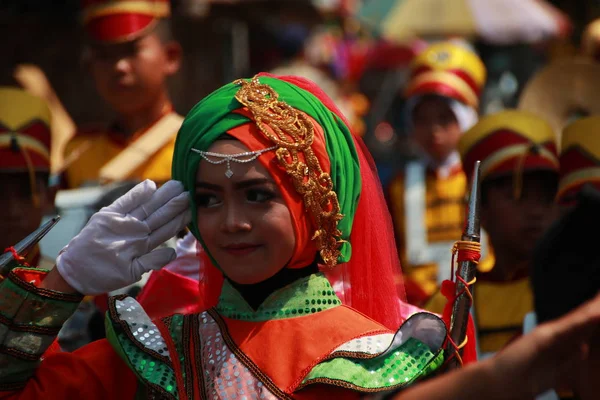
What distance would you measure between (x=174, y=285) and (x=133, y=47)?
2601 mm

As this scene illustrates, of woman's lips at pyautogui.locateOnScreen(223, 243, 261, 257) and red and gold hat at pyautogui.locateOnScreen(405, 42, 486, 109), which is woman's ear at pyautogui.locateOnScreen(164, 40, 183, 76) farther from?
woman's lips at pyautogui.locateOnScreen(223, 243, 261, 257)

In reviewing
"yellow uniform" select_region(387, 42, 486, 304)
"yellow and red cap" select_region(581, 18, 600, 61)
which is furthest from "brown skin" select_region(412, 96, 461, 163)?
"yellow and red cap" select_region(581, 18, 600, 61)

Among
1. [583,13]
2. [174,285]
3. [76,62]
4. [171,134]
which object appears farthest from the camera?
[583,13]

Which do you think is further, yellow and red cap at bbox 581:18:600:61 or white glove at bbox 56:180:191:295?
yellow and red cap at bbox 581:18:600:61

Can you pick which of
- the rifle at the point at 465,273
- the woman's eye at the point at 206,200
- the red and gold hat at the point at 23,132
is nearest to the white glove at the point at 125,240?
the woman's eye at the point at 206,200

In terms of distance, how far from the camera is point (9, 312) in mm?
3104

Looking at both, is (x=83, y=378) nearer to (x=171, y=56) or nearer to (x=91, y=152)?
(x=91, y=152)

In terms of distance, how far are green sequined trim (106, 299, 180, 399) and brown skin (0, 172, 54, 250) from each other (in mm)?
1391

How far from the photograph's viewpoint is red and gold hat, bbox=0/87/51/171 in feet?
15.5

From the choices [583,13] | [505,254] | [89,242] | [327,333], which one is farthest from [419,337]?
[583,13]

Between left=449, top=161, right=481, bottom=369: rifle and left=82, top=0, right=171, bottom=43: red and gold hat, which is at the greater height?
left=82, top=0, right=171, bottom=43: red and gold hat

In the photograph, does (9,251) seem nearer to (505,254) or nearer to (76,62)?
(505,254)

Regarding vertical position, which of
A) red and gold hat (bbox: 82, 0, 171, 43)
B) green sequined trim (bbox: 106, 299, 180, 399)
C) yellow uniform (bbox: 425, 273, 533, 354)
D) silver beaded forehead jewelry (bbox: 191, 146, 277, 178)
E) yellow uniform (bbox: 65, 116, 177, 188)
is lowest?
yellow uniform (bbox: 425, 273, 533, 354)

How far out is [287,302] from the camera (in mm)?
3283
